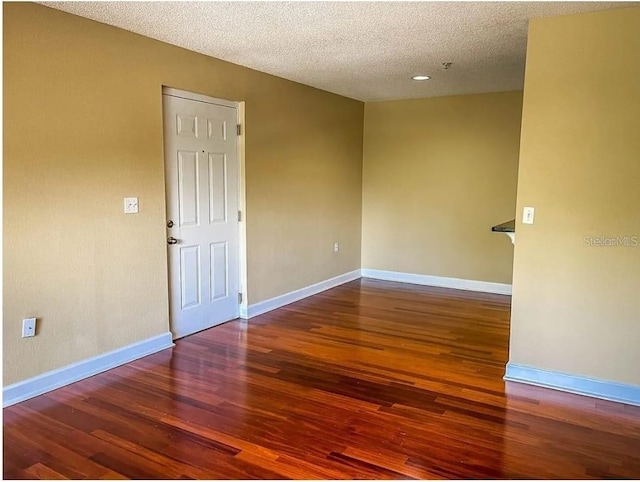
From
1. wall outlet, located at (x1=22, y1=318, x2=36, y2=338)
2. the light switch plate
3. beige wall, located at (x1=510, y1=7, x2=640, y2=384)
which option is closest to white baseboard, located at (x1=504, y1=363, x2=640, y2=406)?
beige wall, located at (x1=510, y1=7, x2=640, y2=384)

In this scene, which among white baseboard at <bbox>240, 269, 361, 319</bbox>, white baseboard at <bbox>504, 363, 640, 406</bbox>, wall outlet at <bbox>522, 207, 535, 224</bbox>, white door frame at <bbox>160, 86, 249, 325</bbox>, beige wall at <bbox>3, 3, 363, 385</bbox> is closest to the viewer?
beige wall at <bbox>3, 3, 363, 385</bbox>

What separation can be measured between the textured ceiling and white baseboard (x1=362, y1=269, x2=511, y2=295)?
239 cm

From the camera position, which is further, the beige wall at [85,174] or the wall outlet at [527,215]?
the wall outlet at [527,215]

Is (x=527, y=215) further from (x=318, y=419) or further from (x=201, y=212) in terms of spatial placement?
(x=201, y=212)

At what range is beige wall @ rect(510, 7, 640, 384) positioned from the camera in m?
2.94

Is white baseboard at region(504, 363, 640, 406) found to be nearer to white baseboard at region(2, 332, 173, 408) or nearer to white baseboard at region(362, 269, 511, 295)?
white baseboard at region(2, 332, 173, 408)

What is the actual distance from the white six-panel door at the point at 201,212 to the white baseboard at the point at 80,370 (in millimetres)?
299

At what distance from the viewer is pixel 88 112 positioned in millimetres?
3252

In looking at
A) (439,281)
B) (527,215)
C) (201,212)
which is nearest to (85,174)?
(201,212)

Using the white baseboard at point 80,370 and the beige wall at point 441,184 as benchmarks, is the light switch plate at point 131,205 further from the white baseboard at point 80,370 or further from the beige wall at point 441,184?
the beige wall at point 441,184

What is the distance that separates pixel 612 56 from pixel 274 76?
294cm

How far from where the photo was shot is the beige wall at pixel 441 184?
19.0 feet

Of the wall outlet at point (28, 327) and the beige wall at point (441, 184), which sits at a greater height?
the beige wall at point (441, 184)

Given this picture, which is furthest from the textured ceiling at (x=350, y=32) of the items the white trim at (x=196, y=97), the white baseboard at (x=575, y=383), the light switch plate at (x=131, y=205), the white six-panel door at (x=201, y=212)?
the white baseboard at (x=575, y=383)
